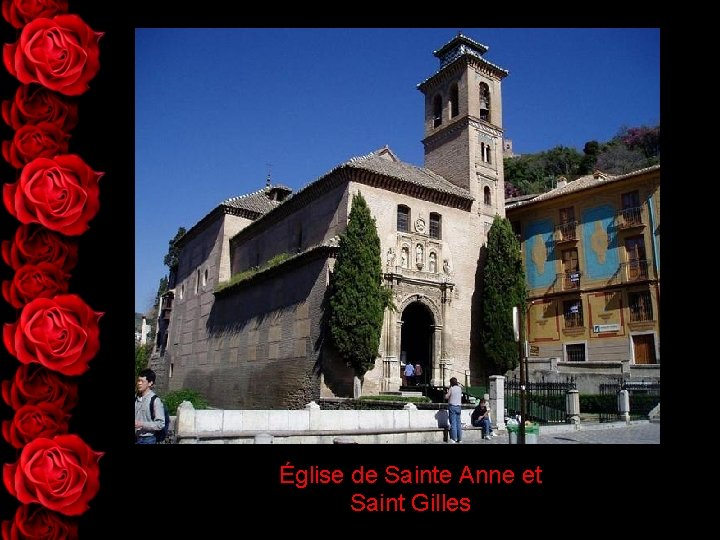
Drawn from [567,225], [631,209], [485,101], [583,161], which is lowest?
[567,225]

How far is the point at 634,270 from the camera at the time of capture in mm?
23438

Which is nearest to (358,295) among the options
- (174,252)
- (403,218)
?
(403,218)

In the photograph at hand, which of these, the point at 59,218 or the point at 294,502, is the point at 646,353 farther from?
the point at 59,218

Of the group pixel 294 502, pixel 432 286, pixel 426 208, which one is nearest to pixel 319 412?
pixel 294 502

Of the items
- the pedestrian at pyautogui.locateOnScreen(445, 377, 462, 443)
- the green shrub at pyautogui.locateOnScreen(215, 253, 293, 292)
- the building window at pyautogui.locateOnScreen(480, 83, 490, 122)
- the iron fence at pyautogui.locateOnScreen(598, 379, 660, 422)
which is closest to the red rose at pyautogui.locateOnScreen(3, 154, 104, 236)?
the pedestrian at pyautogui.locateOnScreen(445, 377, 462, 443)

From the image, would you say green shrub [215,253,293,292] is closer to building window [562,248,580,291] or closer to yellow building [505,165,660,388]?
yellow building [505,165,660,388]

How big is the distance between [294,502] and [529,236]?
25.0 m

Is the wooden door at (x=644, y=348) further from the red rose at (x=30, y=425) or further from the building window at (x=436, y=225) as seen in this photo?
the red rose at (x=30, y=425)

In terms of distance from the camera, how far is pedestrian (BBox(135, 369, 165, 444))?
5.71m

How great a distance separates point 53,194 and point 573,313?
2494 cm

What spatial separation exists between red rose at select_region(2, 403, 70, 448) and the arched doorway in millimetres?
18132

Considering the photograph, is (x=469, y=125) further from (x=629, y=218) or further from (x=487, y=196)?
(x=629, y=218)

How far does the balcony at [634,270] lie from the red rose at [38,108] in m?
23.6

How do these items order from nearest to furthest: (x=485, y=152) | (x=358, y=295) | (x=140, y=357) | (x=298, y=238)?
(x=358, y=295) → (x=140, y=357) → (x=298, y=238) → (x=485, y=152)
